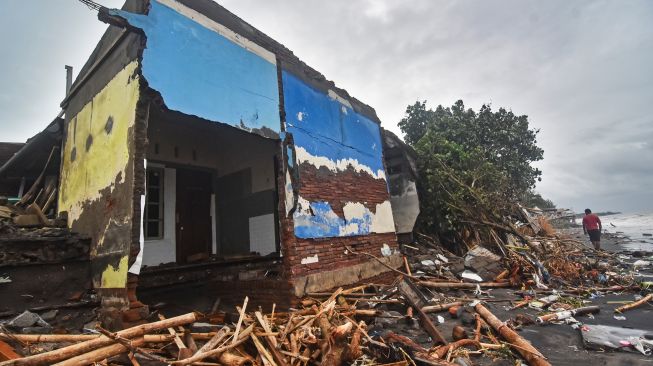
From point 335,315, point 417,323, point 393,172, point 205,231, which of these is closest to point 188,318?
point 335,315

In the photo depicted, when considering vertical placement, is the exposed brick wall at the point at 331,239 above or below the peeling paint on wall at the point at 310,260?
above

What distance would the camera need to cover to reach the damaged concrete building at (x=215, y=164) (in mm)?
4711

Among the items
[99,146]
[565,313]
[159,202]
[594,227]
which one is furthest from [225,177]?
[594,227]

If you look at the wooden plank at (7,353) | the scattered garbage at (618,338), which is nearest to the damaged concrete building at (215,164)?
the wooden plank at (7,353)

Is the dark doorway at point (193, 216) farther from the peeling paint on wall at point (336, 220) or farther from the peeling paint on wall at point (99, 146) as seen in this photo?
the peeling paint on wall at point (336, 220)

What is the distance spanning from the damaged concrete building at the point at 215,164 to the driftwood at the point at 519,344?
2870mm

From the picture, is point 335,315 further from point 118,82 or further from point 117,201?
point 118,82

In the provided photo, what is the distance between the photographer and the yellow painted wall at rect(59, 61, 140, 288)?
4.55 meters

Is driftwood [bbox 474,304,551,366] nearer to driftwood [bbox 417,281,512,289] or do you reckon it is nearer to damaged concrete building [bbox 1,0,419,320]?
driftwood [bbox 417,281,512,289]

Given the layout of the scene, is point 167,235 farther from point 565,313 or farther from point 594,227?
point 594,227

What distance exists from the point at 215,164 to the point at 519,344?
26.1ft

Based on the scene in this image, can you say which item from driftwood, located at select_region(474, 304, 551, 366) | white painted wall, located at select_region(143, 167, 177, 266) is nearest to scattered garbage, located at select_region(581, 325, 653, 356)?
driftwood, located at select_region(474, 304, 551, 366)

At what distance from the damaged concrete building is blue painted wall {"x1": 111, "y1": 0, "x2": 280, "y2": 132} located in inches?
0.8

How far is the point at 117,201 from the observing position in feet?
15.4
